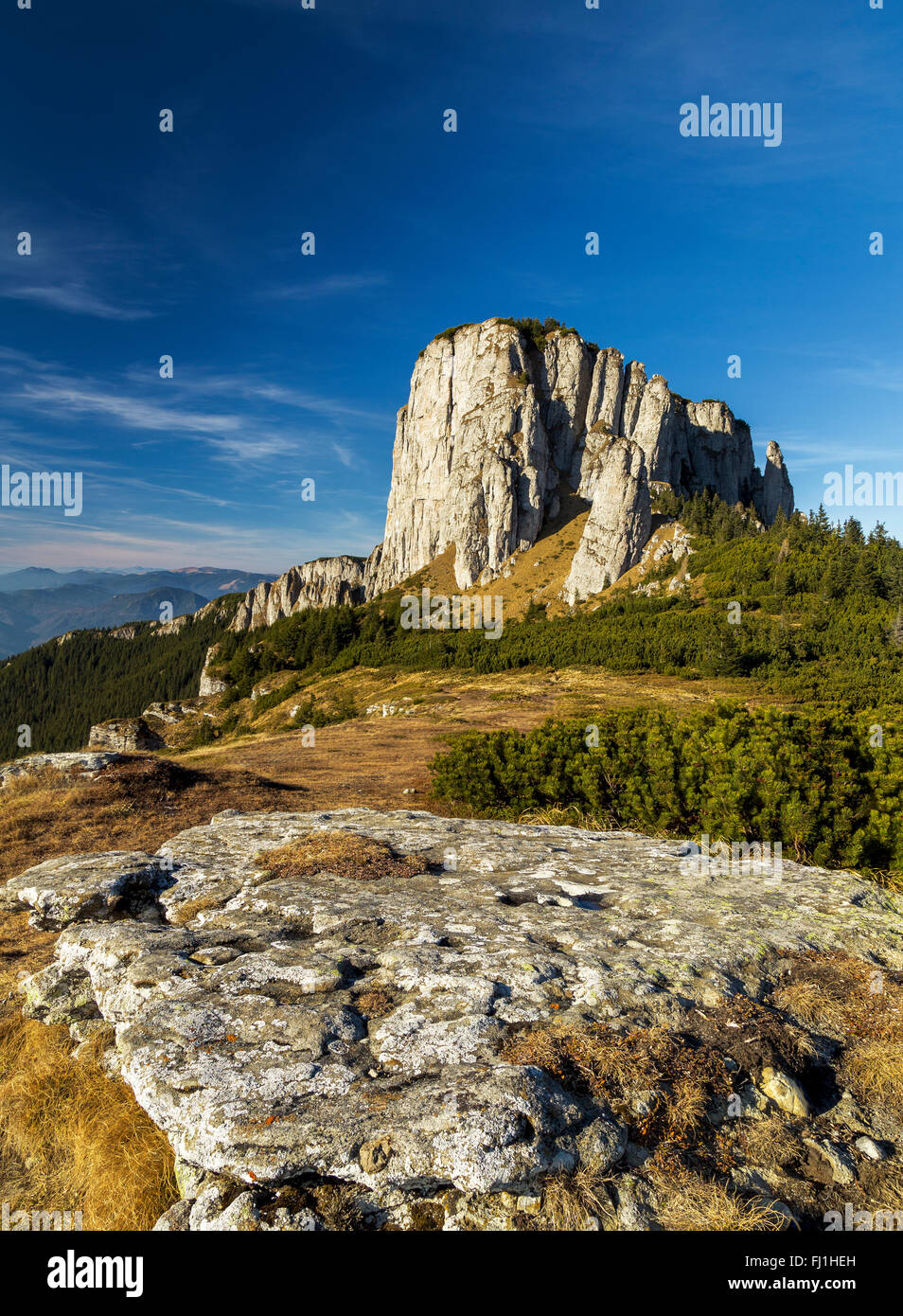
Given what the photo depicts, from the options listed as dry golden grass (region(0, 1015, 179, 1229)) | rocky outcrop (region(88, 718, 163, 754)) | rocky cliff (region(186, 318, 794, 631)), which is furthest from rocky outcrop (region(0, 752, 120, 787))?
rocky cliff (region(186, 318, 794, 631))

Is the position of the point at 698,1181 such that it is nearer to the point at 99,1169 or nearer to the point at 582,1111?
the point at 582,1111

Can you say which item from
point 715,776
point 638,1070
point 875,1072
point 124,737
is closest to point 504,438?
point 124,737

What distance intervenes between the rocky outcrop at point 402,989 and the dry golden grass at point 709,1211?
0.59 feet

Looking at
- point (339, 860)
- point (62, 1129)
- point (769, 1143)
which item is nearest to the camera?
point (769, 1143)

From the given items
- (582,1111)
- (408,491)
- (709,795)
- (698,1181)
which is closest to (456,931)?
(582,1111)

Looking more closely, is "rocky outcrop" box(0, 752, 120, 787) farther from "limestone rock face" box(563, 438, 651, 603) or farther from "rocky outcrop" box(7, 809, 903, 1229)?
"limestone rock face" box(563, 438, 651, 603)

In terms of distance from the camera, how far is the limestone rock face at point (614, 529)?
11812cm

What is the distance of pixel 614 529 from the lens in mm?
119750

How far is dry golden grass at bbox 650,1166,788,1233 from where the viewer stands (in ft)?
9.41

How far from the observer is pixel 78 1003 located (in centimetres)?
530

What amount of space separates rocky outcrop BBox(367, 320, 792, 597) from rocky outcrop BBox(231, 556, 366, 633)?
10827 millimetres

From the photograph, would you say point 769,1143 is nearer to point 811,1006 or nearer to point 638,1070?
point 638,1070

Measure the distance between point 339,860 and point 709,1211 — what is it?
517 cm

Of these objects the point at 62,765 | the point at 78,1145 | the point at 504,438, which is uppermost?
the point at 504,438
